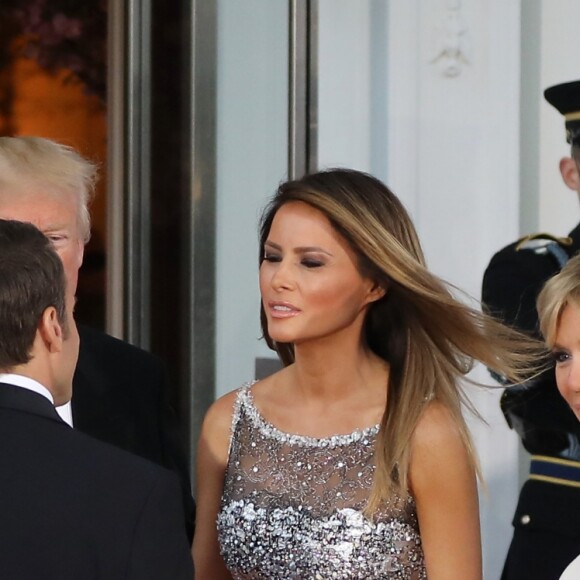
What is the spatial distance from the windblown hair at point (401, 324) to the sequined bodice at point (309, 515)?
0.06 metres

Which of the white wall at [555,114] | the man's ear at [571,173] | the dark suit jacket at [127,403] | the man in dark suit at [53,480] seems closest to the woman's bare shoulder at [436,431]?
the dark suit jacket at [127,403]

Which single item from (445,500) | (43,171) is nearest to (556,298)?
(445,500)

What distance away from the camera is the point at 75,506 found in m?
1.94

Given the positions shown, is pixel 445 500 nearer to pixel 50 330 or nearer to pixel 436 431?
pixel 436 431

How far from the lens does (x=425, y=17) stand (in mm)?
4801

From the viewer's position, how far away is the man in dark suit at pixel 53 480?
191 cm

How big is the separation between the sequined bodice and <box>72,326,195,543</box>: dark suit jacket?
167 mm

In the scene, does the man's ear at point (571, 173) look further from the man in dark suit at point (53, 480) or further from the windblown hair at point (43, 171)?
the man in dark suit at point (53, 480)

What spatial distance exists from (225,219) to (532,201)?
1.05 meters

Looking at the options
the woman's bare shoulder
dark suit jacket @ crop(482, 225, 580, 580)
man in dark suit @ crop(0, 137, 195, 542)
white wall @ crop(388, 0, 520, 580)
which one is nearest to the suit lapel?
man in dark suit @ crop(0, 137, 195, 542)

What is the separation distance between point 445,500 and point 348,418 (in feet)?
1.00

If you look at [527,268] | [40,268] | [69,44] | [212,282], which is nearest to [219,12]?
[69,44]

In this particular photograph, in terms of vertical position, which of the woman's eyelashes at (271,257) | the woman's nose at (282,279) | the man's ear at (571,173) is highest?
the man's ear at (571,173)

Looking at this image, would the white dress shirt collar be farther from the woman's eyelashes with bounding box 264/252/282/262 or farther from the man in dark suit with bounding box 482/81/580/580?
the man in dark suit with bounding box 482/81/580/580
